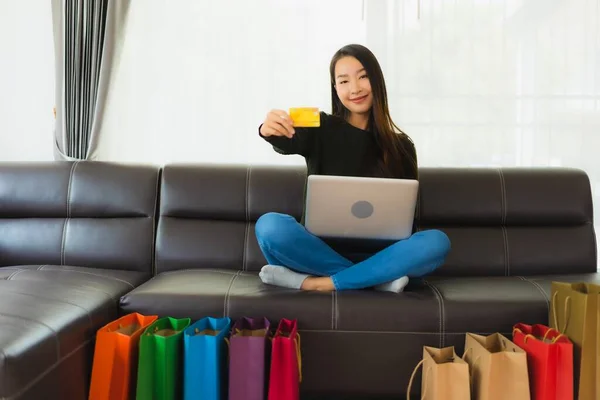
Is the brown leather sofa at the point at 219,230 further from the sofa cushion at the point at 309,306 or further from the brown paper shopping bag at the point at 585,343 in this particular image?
the brown paper shopping bag at the point at 585,343

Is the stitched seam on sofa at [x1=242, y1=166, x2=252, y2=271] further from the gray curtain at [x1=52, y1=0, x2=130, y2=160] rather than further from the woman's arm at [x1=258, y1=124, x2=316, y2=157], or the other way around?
the gray curtain at [x1=52, y1=0, x2=130, y2=160]

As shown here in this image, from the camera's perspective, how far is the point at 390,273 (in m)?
1.90

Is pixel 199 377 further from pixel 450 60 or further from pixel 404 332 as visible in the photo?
pixel 450 60

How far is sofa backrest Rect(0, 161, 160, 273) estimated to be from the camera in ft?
8.00

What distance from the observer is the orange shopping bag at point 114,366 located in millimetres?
1638

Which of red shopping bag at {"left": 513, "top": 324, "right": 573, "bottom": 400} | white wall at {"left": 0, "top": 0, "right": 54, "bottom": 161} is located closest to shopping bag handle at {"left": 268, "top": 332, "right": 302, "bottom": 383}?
red shopping bag at {"left": 513, "top": 324, "right": 573, "bottom": 400}

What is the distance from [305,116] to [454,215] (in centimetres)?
87

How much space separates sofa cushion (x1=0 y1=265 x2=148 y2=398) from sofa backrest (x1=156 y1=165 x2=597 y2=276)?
1.17 ft

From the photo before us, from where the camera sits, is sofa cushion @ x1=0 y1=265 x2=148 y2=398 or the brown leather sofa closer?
sofa cushion @ x1=0 y1=265 x2=148 y2=398

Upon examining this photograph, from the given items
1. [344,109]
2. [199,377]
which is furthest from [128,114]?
[199,377]

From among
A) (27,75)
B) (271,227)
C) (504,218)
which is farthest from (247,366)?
(27,75)

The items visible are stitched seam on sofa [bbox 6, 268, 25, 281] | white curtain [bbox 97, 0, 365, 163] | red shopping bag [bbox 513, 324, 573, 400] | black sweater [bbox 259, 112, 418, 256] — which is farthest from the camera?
white curtain [bbox 97, 0, 365, 163]

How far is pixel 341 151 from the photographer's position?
2219mm

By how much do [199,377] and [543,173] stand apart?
1.74 metres
